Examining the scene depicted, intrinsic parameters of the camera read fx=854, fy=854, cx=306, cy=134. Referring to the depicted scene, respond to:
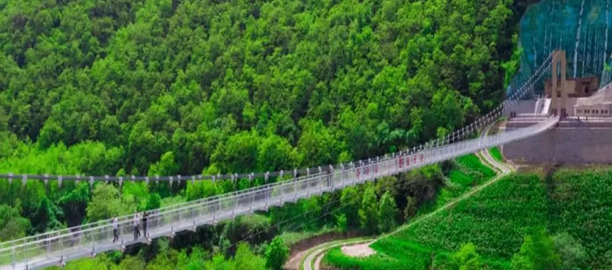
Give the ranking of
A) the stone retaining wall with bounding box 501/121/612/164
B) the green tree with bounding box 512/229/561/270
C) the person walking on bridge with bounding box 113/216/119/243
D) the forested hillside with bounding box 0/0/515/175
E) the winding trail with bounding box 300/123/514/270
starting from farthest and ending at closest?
1. the forested hillside with bounding box 0/0/515/175
2. the winding trail with bounding box 300/123/514/270
3. the stone retaining wall with bounding box 501/121/612/164
4. the green tree with bounding box 512/229/561/270
5. the person walking on bridge with bounding box 113/216/119/243

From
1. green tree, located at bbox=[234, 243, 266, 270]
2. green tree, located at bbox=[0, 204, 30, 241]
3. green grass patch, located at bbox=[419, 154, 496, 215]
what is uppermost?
green grass patch, located at bbox=[419, 154, 496, 215]

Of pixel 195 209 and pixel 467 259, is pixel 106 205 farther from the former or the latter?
pixel 195 209

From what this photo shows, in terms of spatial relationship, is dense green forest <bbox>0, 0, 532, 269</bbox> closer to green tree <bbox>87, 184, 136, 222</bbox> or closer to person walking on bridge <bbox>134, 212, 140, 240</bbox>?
green tree <bbox>87, 184, 136, 222</bbox>

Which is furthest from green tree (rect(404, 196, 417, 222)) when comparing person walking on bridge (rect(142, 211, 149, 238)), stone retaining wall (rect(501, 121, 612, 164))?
person walking on bridge (rect(142, 211, 149, 238))

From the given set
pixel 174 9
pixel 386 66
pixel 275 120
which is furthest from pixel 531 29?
pixel 174 9

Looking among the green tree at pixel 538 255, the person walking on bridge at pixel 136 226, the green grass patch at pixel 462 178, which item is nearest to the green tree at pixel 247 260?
the green grass patch at pixel 462 178

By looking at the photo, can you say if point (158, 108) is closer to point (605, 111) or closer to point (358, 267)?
point (358, 267)

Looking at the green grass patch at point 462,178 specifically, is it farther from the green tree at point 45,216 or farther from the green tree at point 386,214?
the green tree at point 45,216
